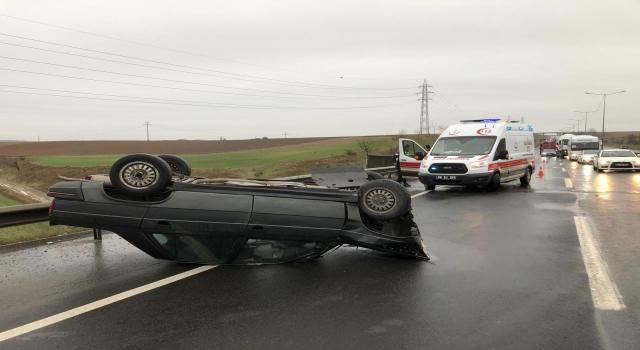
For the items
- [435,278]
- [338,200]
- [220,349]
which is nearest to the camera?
[220,349]

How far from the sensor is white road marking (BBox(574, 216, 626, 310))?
4.48 meters

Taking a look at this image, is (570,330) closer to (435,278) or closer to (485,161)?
(435,278)

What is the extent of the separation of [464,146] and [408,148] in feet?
9.64

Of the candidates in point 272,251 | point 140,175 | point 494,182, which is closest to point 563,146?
point 494,182

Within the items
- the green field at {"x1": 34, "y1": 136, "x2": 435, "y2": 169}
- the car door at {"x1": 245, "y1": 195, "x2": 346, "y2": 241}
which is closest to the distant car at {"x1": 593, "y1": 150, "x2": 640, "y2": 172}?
the car door at {"x1": 245, "y1": 195, "x2": 346, "y2": 241}

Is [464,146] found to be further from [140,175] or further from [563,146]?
[563,146]

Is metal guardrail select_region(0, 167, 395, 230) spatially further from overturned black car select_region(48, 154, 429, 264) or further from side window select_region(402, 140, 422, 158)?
side window select_region(402, 140, 422, 158)

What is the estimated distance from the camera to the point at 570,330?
151 inches

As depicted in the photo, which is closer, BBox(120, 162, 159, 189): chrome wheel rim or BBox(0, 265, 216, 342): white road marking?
BBox(0, 265, 216, 342): white road marking

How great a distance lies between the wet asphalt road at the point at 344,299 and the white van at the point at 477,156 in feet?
23.2

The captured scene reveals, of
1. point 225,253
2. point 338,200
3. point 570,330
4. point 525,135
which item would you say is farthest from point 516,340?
point 525,135

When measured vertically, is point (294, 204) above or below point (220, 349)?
above

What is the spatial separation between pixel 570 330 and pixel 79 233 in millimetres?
7738

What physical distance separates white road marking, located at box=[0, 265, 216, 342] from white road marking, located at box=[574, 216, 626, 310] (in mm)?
4274
